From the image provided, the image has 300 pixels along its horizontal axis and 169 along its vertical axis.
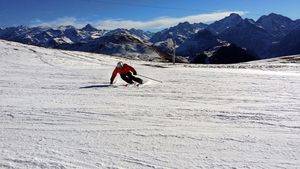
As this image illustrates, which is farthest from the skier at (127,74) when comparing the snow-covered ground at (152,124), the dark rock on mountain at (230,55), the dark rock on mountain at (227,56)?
the dark rock on mountain at (230,55)

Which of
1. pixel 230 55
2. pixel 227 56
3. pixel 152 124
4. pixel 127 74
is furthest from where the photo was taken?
pixel 230 55

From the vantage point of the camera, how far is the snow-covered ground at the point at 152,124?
310 inches

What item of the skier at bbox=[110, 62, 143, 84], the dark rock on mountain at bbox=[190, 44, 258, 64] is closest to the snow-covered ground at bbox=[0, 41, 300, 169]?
the skier at bbox=[110, 62, 143, 84]

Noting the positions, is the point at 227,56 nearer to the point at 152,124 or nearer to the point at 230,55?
the point at 230,55

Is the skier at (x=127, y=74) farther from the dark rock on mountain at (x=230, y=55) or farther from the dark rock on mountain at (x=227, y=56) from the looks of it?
the dark rock on mountain at (x=230, y=55)

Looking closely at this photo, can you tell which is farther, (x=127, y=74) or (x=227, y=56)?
(x=227, y=56)

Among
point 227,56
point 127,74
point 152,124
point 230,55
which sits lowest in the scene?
point 152,124

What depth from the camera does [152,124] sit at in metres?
10.4

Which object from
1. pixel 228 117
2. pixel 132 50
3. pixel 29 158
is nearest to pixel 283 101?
pixel 228 117

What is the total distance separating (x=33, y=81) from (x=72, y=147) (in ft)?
35.6

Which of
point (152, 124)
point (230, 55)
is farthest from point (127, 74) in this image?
point (230, 55)

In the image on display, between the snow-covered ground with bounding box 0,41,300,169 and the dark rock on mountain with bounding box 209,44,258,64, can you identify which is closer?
the snow-covered ground with bounding box 0,41,300,169

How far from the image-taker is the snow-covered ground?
7.88m

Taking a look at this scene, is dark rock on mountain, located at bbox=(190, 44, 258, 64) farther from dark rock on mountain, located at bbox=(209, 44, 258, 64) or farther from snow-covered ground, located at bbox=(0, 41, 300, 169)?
snow-covered ground, located at bbox=(0, 41, 300, 169)
